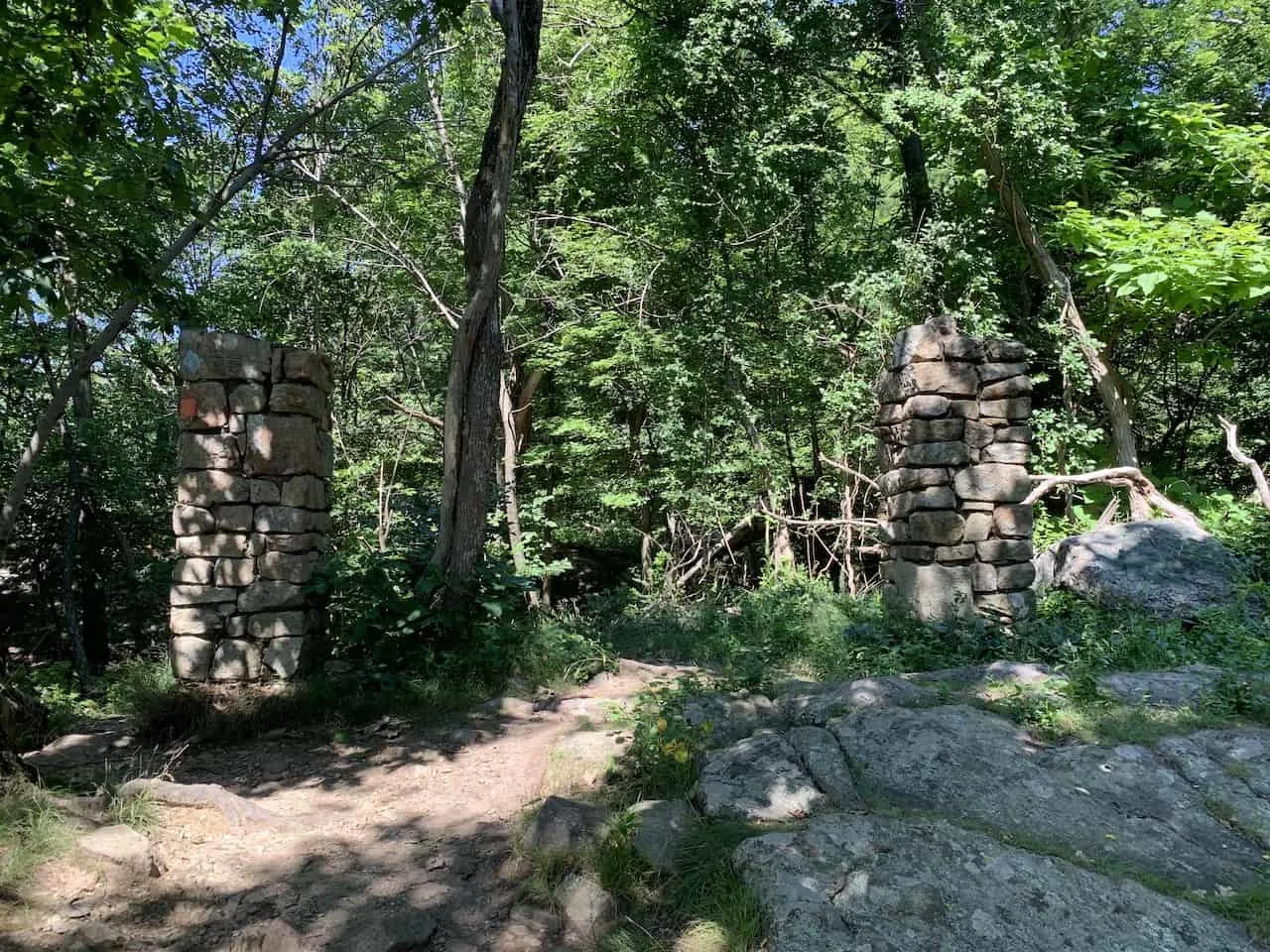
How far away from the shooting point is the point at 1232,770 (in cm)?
332

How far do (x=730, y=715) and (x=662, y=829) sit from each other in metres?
1.24

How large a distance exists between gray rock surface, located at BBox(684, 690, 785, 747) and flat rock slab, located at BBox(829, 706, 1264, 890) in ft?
1.51

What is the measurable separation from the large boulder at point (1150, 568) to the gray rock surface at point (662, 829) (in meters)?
4.98

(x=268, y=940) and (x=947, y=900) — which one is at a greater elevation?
(x=947, y=900)

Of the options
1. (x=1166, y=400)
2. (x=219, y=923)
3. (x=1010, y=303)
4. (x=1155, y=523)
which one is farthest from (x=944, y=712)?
(x=1166, y=400)

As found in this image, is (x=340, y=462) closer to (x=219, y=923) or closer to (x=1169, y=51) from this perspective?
(x=219, y=923)

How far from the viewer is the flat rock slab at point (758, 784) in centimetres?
311

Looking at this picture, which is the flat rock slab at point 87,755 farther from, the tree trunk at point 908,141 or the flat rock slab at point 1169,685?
the tree trunk at point 908,141

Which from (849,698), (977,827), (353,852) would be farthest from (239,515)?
(977,827)

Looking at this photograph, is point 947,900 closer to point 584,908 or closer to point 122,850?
point 584,908


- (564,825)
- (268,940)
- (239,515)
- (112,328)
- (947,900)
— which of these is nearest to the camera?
(947,900)

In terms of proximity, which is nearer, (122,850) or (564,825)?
(122,850)

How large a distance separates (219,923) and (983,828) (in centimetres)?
287

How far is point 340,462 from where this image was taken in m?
11.7
